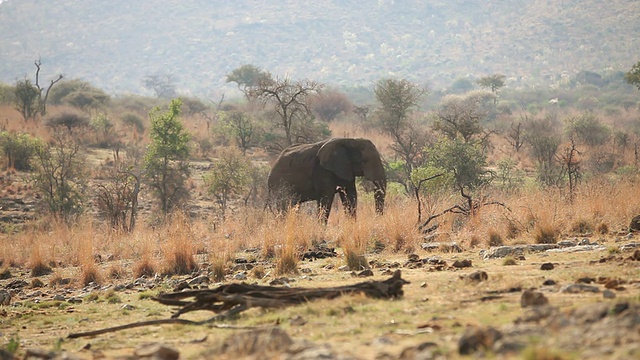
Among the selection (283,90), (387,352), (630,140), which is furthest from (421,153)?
(387,352)

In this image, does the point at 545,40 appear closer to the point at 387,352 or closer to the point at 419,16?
the point at 419,16

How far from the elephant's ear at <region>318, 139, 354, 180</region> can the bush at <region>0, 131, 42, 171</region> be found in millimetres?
15581

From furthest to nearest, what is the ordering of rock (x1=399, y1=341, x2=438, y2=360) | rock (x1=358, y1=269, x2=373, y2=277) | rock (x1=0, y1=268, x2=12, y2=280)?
rock (x1=0, y1=268, x2=12, y2=280)
rock (x1=358, y1=269, x2=373, y2=277)
rock (x1=399, y1=341, x2=438, y2=360)

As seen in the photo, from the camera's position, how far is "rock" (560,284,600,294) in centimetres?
708

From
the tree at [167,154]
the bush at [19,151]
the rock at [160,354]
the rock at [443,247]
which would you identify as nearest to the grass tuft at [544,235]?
the rock at [443,247]

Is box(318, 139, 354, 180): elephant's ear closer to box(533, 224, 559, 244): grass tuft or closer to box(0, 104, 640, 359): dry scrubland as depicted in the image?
box(0, 104, 640, 359): dry scrubland

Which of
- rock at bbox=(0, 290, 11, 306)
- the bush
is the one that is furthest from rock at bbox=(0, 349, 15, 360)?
the bush

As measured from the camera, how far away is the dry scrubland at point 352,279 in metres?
5.54

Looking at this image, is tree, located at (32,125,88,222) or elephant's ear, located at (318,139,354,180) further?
tree, located at (32,125,88,222)

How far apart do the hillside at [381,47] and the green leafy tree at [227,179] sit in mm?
106602

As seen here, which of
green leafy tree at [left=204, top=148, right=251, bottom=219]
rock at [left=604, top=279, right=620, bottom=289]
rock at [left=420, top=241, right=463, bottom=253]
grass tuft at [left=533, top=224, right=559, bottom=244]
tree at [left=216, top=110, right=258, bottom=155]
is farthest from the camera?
tree at [left=216, top=110, right=258, bottom=155]

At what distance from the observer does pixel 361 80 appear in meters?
155

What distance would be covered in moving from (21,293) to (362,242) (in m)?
5.25

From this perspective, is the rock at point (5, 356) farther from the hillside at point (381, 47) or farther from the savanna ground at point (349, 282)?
the hillside at point (381, 47)
